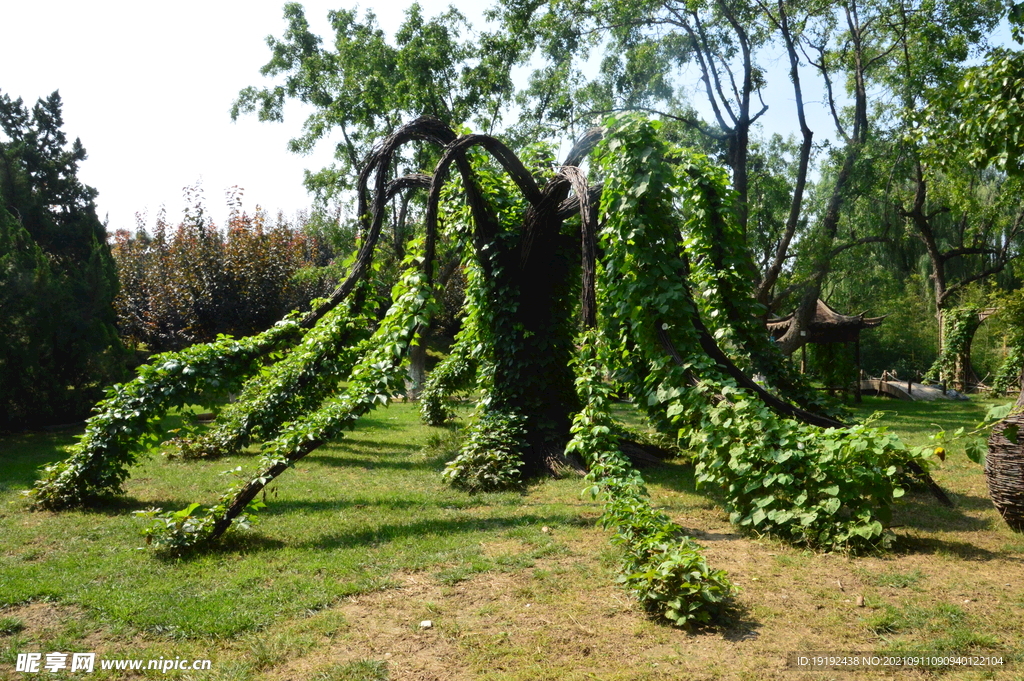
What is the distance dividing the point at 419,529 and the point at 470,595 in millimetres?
1693

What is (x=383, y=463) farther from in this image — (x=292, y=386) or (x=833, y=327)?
(x=833, y=327)

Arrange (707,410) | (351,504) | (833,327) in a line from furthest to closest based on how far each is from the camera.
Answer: (833,327) < (351,504) < (707,410)

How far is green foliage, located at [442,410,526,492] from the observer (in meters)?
7.82

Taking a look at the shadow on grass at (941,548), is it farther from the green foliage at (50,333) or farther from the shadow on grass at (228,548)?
the green foliage at (50,333)

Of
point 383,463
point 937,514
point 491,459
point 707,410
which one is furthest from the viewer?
point 383,463

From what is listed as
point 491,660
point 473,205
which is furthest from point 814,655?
point 473,205

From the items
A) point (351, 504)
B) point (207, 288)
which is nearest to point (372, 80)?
point (207, 288)

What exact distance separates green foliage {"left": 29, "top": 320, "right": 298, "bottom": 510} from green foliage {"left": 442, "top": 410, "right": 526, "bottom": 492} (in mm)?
2622

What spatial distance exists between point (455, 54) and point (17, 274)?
1179 cm

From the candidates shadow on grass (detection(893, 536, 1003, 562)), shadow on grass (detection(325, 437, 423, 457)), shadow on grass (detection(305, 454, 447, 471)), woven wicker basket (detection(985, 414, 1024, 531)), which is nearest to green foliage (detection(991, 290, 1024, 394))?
woven wicker basket (detection(985, 414, 1024, 531))

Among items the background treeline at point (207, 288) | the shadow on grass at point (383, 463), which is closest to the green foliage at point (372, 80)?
the background treeline at point (207, 288)

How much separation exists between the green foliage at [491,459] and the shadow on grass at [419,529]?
1.26 meters

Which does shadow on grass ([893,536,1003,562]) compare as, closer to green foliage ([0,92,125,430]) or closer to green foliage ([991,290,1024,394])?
green foliage ([0,92,125,430])

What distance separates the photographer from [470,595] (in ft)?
15.1
